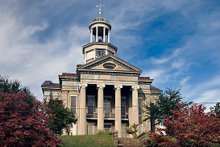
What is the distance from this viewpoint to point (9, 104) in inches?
1129

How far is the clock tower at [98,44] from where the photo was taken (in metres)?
64.2

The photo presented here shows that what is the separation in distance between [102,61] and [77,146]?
70.9ft

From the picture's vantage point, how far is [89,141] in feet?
122

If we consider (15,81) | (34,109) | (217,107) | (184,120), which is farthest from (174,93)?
(34,109)

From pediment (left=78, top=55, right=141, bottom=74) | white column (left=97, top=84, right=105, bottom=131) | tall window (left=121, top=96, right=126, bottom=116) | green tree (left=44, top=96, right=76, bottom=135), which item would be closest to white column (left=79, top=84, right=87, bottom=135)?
white column (left=97, top=84, right=105, bottom=131)

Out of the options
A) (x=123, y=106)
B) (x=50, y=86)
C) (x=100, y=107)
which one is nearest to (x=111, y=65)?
(x=100, y=107)

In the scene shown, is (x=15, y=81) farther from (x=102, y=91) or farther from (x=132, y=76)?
(x=132, y=76)

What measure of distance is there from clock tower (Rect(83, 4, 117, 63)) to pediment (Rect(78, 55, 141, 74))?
8.50 m

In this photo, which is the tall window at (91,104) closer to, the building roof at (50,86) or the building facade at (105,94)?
the building facade at (105,94)

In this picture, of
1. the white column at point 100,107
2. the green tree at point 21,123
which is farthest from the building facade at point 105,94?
the green tree at point 21,123

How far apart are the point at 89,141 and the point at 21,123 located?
35.4 ft

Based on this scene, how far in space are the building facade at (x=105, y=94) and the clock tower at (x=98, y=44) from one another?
8.19m

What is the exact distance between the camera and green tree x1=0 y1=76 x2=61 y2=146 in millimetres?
26969

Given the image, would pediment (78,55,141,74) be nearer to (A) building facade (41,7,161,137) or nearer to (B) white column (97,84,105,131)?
(A) building facade (41,7,161,137)
